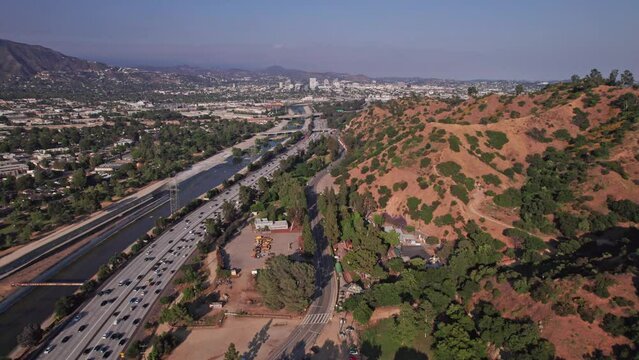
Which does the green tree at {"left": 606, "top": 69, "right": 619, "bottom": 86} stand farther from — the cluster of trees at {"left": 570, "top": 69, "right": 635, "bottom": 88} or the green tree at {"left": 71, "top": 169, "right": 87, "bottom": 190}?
the green tree at {"left": 71, "top": 169, "right": 87, "bottom": 190}

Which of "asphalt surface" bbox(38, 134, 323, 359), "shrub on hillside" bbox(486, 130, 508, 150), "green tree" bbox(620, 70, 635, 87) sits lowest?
"asphalt surface" bbox(38, 134, 323, 359)

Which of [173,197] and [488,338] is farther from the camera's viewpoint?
[173,197]

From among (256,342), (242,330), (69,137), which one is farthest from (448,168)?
(69,137)

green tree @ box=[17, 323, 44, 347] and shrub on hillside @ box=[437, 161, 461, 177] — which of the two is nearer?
green tree @ box=[17, 323, 44, 347]

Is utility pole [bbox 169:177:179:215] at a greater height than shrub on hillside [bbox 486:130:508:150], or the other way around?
shrub on hillside [bbox 486:130:508:150]

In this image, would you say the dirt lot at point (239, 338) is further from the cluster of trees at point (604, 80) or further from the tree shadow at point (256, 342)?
the cluster of trees at point (604, 80)

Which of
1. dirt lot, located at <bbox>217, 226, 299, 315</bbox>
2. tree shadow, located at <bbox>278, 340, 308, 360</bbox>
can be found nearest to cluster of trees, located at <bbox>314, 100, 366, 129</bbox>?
dirt lot, located at <bbox>217, 226, 299, 315</bbox>

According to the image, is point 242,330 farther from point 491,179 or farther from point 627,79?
point 627,79

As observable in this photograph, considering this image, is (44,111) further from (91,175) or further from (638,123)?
(638,123)

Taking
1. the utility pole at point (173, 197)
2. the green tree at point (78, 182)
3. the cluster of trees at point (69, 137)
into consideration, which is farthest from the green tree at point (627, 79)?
the cluster of trees at point (69, 137)
